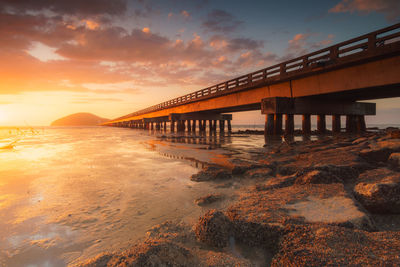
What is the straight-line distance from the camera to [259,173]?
4.22 meters

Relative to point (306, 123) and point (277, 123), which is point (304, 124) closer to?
point (306, 123)

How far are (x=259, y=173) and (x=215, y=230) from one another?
2594 millimetres

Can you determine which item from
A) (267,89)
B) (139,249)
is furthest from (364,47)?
(139,249)

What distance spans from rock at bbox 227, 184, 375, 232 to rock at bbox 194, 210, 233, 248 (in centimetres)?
16

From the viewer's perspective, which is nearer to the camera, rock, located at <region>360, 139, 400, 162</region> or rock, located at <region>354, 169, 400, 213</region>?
rock, located at <region>354, 169, 400, 213</region>

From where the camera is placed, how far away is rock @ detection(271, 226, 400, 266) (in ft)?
4.34

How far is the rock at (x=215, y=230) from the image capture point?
1.88 metres

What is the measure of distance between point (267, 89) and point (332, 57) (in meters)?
5.03

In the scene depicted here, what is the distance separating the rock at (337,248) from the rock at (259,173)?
2.43 m

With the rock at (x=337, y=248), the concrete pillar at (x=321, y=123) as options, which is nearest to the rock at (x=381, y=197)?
the rock at (x=337, y=248)

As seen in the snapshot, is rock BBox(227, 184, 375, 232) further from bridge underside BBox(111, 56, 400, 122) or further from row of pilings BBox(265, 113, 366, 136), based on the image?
row of pilings BBox(265, 113, 366, 136)

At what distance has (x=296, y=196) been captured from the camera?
261 centimetres

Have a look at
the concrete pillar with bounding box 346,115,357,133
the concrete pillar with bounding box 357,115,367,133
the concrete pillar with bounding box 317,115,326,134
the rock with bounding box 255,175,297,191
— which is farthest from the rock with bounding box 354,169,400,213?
the concrete pillar with bounding box 357,115,367,133

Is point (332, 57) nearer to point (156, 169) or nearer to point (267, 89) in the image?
point (267, 89)
